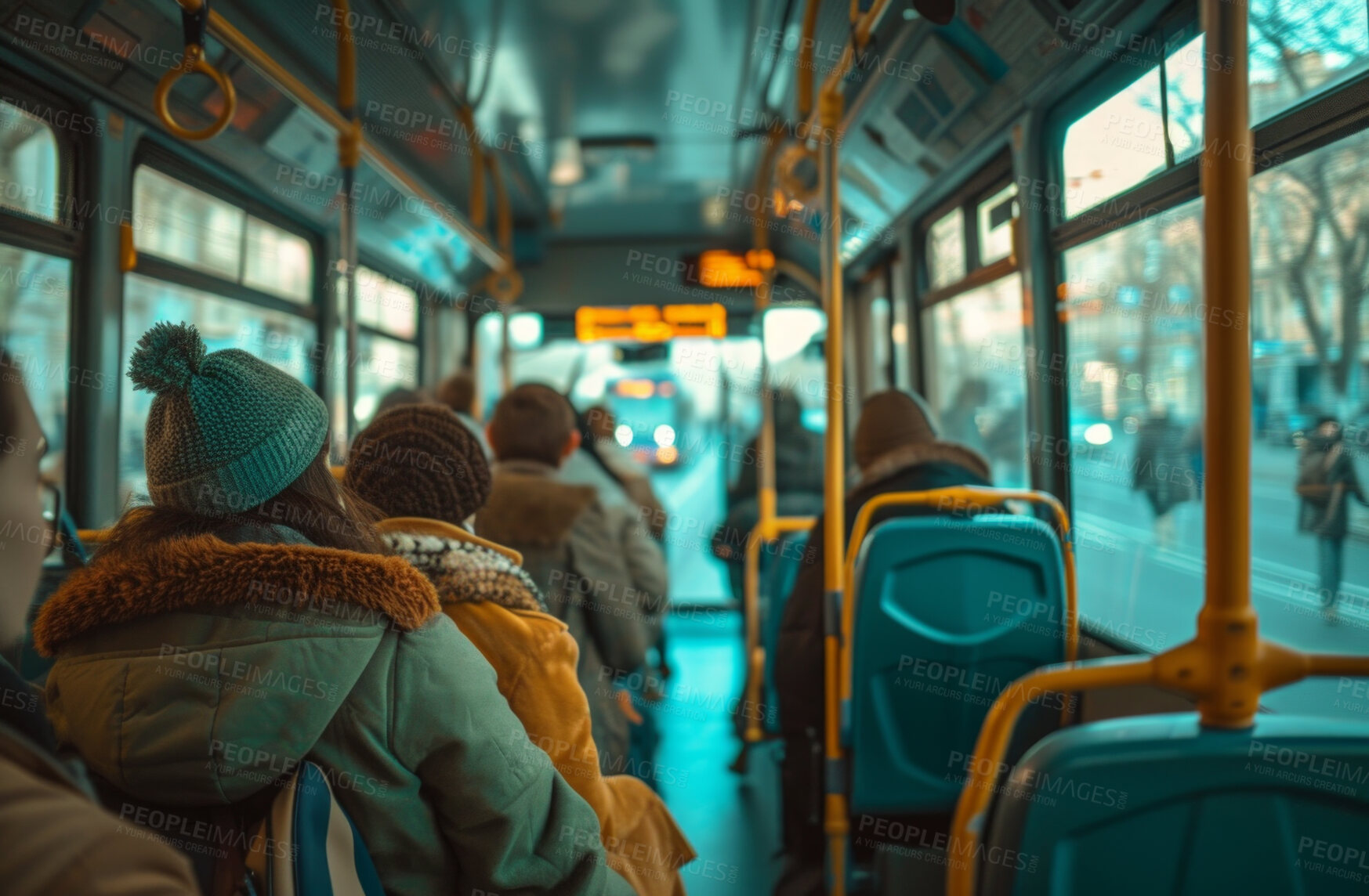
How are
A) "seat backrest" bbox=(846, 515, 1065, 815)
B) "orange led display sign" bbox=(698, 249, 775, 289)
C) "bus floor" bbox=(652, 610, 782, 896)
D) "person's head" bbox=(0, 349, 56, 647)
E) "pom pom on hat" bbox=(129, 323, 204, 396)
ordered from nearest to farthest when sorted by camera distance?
"pom pom on hat" bbox=(129, 323, 204, 396) → "person's head" bbox=(0, 349, 56, 647) → "seat backrest" bbox=(846, 515, 1065, 815) → "bus floor" bbox=(652, 610, 782, 896) → "orange led display sign" bbox=(698, 249, 775, 289)

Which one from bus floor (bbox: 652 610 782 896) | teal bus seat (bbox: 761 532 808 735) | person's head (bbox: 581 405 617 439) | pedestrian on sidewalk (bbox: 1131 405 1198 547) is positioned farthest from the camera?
person's head (bbox: 581 405 617 439)

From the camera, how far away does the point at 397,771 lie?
37.9 inches

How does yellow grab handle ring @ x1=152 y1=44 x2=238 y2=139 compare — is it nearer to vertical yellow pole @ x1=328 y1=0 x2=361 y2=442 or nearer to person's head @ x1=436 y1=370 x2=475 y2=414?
vertical yellow pole @ x1=328 y1=0 x2=361 y2=442

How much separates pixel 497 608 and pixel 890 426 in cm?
183

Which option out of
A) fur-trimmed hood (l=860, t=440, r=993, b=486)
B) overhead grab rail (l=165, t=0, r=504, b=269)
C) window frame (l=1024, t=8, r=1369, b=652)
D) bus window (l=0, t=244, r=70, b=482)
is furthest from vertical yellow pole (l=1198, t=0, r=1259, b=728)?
bus window (l=0, t=244, r=70, b=482)

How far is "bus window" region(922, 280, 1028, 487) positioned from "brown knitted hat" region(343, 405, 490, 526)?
2112 mm

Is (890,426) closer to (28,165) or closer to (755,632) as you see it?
(755,632)

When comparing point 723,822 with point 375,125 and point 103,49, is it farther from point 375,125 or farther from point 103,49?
point 375,125

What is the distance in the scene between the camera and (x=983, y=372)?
3625 mm

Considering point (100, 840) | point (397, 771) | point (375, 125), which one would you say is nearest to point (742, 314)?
point (375, 125)

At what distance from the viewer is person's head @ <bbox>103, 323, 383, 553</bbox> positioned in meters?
0.97

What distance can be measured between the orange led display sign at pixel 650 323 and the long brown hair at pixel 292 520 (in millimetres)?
4699

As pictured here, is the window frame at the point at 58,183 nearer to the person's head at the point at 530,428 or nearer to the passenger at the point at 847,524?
the person's head at the point at 530,428

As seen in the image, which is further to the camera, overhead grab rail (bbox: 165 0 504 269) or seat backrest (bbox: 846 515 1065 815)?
seat backrest (bbox: 846 515 1065 815)
